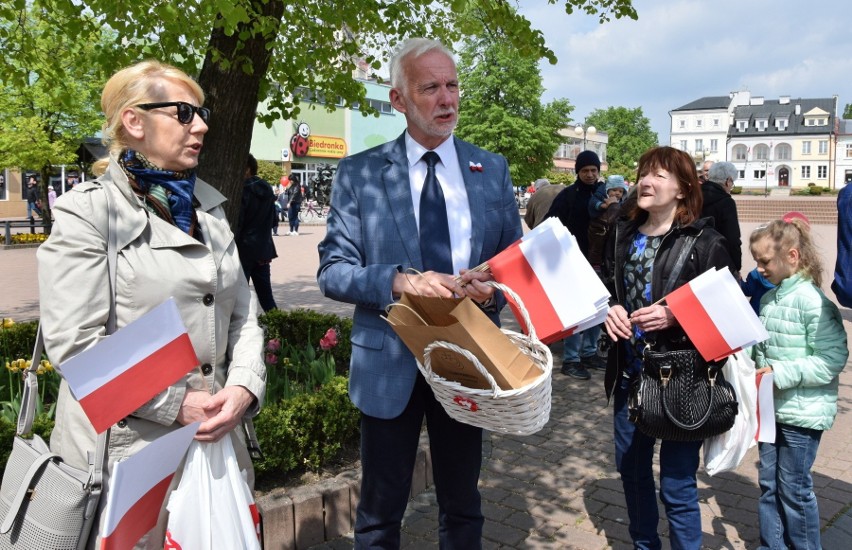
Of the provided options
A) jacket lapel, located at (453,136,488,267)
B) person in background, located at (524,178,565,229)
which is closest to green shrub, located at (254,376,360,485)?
jacket lapel, located at (453,136,488,267)

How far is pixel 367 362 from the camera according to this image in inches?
97.9

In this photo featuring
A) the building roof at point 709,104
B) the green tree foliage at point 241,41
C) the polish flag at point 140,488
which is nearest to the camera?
the polish flag at point 140,488

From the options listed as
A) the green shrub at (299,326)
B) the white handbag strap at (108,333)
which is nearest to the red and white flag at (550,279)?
the white handbag strap at (108,333)

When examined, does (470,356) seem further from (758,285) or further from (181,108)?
(758,285)

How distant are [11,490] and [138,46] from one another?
420 cm

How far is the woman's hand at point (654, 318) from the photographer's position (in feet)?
9.02

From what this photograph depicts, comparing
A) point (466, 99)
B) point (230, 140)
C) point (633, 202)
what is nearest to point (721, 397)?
point (633, 202)

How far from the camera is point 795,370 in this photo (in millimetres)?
3088

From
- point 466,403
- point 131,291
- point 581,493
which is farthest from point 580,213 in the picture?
point 131,291

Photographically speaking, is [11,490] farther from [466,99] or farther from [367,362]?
[466,99]

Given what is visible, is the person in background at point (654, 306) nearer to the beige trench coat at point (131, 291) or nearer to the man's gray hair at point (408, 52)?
the man's gray hair at point (408, 52)

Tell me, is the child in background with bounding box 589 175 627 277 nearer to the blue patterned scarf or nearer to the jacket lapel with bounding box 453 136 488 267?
the jacket lapel with bounding box 453 136 488 267

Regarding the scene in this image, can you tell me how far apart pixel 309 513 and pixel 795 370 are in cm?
239

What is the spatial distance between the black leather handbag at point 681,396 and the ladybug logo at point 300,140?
138ft
